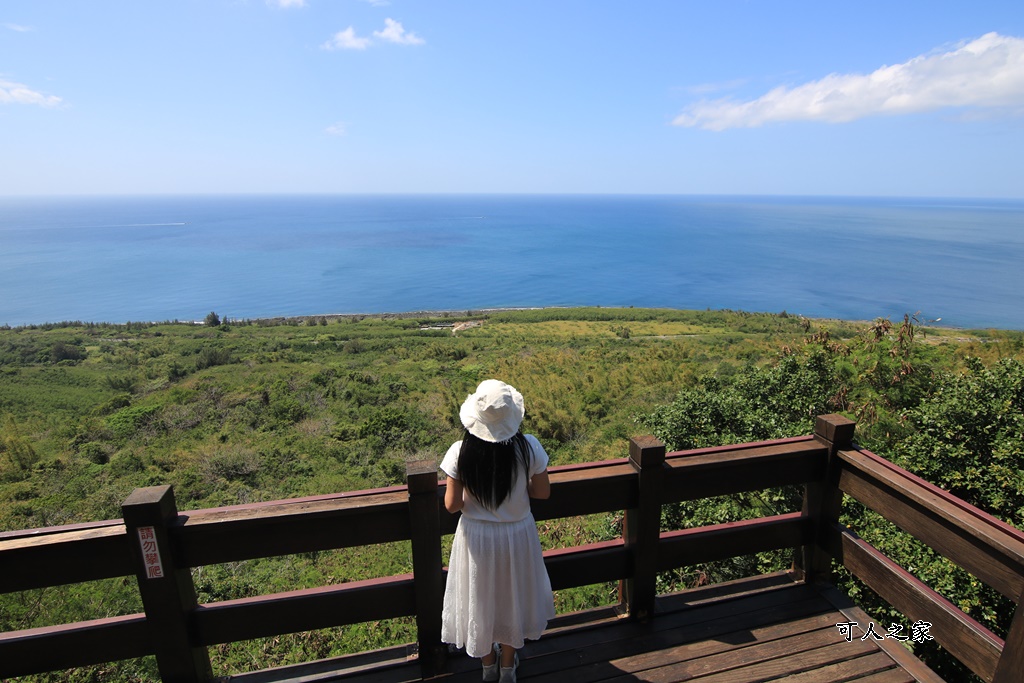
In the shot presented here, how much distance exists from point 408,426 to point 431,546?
9.43m

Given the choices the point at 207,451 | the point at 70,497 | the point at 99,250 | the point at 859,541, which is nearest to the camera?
the point at 859,541

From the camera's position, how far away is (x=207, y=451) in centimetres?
1051

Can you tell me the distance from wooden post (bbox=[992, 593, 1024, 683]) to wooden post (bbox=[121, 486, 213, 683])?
9.90 feet

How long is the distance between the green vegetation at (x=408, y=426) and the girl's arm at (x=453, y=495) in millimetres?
2599

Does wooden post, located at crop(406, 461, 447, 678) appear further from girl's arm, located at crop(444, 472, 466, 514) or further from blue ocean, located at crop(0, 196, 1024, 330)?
blue ocean, located at crop(0, 196, 1024, 330)

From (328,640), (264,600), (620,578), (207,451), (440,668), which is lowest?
(207,451)

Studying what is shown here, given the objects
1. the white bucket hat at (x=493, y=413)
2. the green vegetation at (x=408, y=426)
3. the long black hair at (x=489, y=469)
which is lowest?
the green vegetation at (x=408, y=426)

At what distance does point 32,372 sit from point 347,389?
17.2 metres

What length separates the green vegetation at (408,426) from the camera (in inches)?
176

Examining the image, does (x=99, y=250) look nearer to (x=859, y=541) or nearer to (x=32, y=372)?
(x=32, y=372)

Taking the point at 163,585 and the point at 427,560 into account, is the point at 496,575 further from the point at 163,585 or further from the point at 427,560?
the point at 163,585

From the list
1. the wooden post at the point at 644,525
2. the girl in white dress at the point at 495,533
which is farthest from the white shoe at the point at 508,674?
the wooden post at the point at 644,525

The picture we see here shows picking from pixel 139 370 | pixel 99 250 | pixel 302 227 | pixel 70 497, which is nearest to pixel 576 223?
pixel 302 227

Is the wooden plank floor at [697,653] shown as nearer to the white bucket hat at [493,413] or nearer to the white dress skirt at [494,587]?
the white dress skirt at [494,587]
